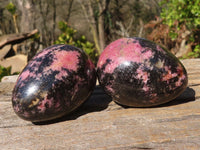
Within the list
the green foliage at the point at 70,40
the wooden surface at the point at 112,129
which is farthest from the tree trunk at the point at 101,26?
the wooden surface at the point at 112,129

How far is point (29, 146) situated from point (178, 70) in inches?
43.5

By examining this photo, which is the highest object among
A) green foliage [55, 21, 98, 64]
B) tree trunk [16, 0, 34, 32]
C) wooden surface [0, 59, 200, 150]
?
tree trunk [16, 0, 34, 32]

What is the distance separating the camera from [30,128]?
4.61 feet

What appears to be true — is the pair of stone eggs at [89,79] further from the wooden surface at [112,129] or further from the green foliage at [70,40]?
the green foliage at [70,40]

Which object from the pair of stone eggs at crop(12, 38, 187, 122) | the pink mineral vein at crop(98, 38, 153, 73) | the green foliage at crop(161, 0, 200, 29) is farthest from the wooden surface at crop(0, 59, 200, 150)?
the green foliage at crop(161, 0, 200, 29)

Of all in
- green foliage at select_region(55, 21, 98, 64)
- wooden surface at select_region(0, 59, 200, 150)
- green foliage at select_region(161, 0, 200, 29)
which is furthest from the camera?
green foliage at select_region(55, 21, 98, 64)

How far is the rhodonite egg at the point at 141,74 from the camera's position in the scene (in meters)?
1.38

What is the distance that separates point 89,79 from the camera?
57.2 inches

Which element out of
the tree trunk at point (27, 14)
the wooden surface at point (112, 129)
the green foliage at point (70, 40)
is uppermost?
the tree trunk at point (27, 14)

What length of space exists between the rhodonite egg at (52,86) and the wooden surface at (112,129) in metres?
0.12

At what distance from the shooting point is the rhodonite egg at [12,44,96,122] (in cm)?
131

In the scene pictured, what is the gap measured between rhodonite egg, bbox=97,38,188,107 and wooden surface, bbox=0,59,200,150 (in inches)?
5.0

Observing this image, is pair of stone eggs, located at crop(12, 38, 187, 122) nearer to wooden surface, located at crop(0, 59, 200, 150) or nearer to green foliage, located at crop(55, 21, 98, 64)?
wooden surface, located at crop(0, 59, 200, 150)

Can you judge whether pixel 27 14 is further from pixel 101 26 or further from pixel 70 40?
pixel 101 26
